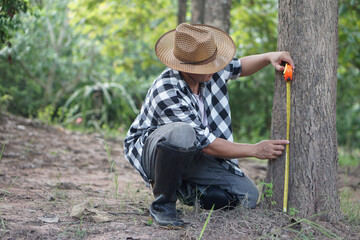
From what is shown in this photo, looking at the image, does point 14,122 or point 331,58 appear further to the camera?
point 14,122

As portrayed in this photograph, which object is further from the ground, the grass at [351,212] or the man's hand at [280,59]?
the man's hand at [280,59]

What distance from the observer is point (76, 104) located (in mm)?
8523

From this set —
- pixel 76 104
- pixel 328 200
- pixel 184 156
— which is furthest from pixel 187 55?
pixel 76 104

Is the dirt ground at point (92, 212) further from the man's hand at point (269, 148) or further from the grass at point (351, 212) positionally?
the man's hand at point (269, 148)

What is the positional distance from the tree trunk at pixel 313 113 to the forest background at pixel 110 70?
185 inches

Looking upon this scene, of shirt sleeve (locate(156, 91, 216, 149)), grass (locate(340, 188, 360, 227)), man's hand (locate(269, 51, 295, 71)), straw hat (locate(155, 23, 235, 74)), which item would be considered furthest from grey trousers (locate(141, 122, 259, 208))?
man's hand (locate(269, 51, 295, 71))

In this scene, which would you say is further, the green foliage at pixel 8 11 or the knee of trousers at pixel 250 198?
the green foliage at pixel 8 11

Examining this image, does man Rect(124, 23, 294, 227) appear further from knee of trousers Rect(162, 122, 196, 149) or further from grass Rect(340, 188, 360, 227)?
grass Rect(340, 188, 360, 227)

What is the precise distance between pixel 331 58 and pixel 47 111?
528 cm

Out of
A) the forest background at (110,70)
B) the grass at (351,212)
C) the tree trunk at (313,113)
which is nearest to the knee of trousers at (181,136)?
the tree trunk at (313,113)

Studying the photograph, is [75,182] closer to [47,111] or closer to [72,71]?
[47,111]

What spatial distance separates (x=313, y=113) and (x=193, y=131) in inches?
31.2

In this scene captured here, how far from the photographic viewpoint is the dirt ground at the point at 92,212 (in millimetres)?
2400

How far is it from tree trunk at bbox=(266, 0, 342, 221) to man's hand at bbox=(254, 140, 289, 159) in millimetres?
71
